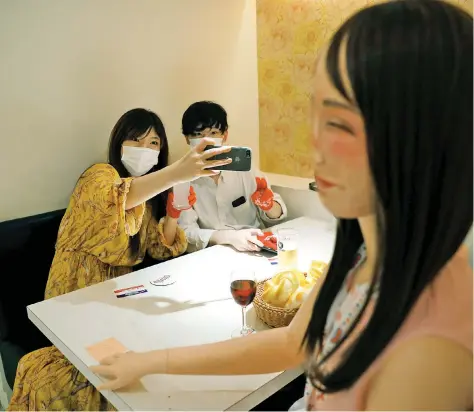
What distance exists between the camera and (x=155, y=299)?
1377 millimetres

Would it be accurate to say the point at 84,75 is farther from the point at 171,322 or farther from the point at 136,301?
the point at 171,322

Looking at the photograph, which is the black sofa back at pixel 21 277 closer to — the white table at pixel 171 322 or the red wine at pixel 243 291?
the white table at pixel 171 322

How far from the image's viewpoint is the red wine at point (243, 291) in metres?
1.16

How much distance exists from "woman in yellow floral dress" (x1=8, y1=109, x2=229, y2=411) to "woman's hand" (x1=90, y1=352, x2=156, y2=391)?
52cm

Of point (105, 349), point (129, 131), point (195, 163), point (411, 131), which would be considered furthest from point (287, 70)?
point (411, 131)

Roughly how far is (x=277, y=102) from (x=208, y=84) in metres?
0.44

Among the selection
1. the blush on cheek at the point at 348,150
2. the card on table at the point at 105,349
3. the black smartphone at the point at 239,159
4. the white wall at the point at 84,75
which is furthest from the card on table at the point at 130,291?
the blush on cheek at the point at 348,150

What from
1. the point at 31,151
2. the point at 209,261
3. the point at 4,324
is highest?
the point at 31,151

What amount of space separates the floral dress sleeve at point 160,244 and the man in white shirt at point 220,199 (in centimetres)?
6

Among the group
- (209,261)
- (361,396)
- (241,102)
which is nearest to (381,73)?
(361,396)

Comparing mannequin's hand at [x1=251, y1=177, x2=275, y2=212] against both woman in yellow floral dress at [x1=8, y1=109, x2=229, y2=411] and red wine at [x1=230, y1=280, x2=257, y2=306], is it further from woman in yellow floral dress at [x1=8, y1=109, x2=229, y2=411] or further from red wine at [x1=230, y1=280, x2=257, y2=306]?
red wine at [x1=230, y1=280, x2=257, y2=306]

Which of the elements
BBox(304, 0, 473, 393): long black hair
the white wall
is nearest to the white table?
BBox(304, 0, 473, 393): long black hair

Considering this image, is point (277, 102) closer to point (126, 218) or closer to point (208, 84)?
point (208, 84)

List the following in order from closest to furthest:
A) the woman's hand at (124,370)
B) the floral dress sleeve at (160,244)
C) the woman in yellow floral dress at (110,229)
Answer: the woman's hand at (124,370)
the woman in yellow floral dress at (110,229)
the floral dress sleeve at (160,244)
